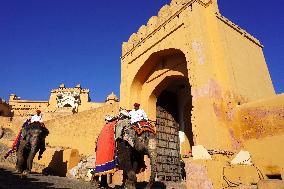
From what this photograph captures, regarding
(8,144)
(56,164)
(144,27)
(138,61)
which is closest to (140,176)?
(56,164)

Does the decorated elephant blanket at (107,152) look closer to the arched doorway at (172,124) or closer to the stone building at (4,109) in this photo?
the arched doorway at (172,124)

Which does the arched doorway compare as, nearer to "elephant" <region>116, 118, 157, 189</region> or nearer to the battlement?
"elephant" <region>116, 118, 157, 189</region>

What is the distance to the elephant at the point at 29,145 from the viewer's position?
26.2 ft

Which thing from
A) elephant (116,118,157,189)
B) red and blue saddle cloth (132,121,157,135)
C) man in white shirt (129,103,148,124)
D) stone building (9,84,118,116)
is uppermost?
stone building (9,84,118,116)

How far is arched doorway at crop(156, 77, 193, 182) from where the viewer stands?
1076cm

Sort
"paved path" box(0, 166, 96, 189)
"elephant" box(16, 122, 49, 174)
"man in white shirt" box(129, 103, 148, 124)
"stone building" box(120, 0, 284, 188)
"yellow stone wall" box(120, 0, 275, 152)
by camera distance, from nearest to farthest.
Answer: "paved path" box(0, 166, 96, 189) → "man in white shirt" box(129, 103, 148, 124) → "stone building" box(120, 0, 284, 188) → "yellow stone wall" box(120, 0, 275, 152) → "elephant" box(16, 122, 49, 174)

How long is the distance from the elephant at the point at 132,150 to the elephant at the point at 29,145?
292cm

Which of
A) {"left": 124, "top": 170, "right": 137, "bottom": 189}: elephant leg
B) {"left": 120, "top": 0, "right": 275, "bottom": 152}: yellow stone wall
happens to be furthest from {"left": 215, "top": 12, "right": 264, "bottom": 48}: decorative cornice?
{"left": 124, "top": 170, "right": 137, "bottom": 189}: elephant leg

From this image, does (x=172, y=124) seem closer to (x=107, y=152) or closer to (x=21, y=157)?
(x=107, y=152)

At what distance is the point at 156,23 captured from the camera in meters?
10.9

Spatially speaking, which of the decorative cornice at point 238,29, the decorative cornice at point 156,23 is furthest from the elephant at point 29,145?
the decorative cornice at point 238,29

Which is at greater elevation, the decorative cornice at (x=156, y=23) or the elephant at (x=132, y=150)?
the decorative cornice at (x=156, y=23)

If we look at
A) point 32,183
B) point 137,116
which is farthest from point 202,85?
point 32,183

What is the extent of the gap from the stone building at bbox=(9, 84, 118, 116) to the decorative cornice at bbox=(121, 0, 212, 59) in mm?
27172
